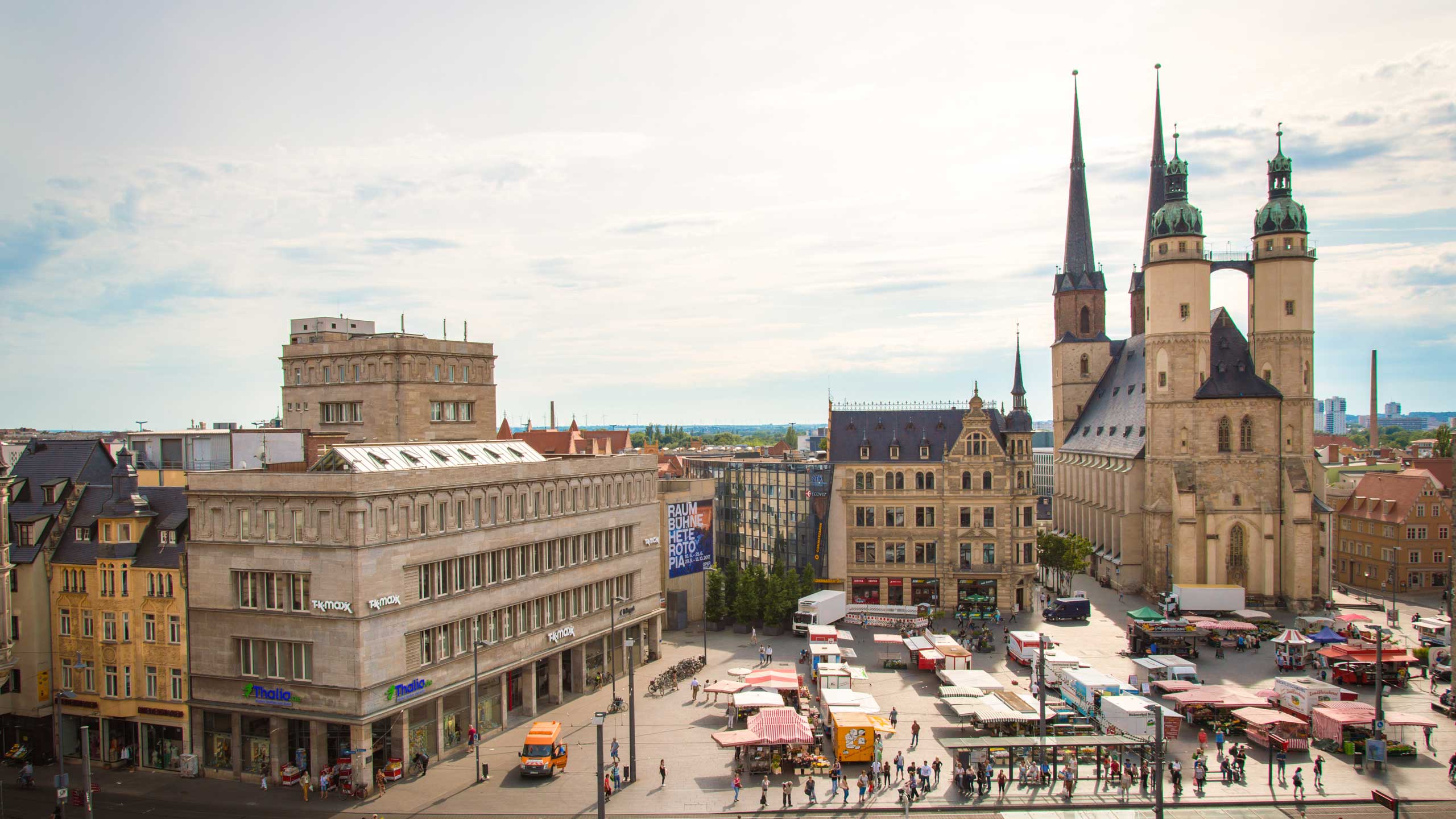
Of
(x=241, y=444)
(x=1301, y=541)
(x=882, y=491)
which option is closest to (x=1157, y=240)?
(x=1301, y=541)

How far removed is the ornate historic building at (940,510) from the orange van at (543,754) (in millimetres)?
43518

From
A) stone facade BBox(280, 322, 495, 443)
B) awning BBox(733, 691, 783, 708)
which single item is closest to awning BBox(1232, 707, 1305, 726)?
awning BBox(733, 691, 783, 708)

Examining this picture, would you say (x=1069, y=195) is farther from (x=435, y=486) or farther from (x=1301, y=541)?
(x=435, y=486)

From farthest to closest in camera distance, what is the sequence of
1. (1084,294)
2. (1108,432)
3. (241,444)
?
(1084,294) → (1108,432) → (241,444)

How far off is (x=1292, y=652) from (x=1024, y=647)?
60.0ft

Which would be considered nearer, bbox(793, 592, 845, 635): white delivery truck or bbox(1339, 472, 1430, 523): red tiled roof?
bbox(793, 592, 845, 635): white delivery truck

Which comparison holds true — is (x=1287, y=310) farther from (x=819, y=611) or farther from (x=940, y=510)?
(x=819, y=611)

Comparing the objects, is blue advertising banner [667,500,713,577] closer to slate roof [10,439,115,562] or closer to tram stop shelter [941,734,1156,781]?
tram stop shelter [941,734,1156,781]

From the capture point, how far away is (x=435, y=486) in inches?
1946

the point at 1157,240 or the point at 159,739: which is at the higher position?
the point at 1157,240

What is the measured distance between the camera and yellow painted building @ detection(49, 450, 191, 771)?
4866 cm

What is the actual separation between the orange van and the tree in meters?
33.9

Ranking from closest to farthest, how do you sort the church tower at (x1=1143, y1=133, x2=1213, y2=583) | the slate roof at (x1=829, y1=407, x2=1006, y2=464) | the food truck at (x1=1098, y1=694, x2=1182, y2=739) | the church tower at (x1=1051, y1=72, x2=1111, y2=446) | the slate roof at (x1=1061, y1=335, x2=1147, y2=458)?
1. the food truck at (x1=1098, y1=694, x2=1182, y2=739)
2. the slate roof at (x1=829, y1=407, x2=1006, y2=464)
3. the church tower at (x1=1143, y1=133, x2=1213, y2=583)
4. the slate roof at (x1=1061, y1=335, x2=1147, y2=458)
5. the church tower at (x1=1051, y1=72, x2=1111, y2=446)

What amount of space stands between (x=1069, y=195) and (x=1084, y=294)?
13501mm
